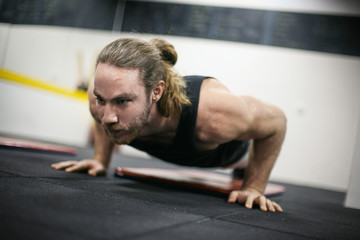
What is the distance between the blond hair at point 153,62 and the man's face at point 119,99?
0.03m

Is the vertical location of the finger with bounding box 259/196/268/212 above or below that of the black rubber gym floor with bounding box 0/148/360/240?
below

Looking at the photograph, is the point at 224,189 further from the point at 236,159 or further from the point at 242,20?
the point at 242,20

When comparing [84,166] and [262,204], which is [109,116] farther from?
[262,204]

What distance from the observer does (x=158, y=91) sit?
147 centimetres

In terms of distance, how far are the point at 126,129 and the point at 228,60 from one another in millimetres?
3506

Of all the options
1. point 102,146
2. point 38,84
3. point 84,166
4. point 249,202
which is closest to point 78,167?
point 84,166

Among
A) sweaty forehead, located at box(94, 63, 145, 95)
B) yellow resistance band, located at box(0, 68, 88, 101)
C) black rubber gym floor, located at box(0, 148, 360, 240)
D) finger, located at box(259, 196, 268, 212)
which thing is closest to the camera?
black rubber gym floor, located at box(0, 148, 360, 240)

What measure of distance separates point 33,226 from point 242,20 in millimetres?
4486

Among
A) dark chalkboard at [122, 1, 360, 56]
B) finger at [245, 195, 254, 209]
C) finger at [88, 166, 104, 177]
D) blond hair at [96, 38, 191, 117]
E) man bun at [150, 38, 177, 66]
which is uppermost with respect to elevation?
dark chalkboard at [122, 1, 360, 56]

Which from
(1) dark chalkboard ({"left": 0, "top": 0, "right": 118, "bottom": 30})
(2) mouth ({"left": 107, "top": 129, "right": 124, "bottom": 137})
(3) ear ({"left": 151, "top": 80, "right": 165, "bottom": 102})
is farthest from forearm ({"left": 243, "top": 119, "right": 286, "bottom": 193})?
(1) dark chalkboard ({"left": 0, "top": 0, "right": 118, "bottom": 30})

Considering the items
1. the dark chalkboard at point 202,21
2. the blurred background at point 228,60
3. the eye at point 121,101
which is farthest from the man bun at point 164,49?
the dark chalkboard at point 202,21

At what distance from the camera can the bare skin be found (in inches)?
50.8

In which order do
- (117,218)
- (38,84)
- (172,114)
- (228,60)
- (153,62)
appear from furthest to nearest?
(38,84), (228,60), (172,114), (153,62), (117,218)

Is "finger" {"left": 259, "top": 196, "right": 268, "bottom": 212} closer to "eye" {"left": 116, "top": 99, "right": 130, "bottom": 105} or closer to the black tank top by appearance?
Answer: the black tank top
